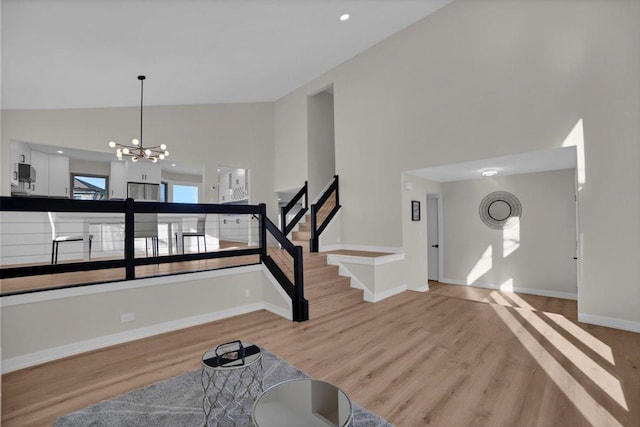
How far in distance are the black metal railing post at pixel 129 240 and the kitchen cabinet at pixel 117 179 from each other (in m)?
5.99

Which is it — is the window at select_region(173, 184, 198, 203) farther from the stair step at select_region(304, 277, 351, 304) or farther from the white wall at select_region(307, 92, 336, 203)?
the stair step at select_region(304, 277, 351, 304)

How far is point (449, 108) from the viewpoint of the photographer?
4750 mm

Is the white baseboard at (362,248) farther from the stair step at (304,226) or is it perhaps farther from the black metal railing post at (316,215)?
the stair step at (304,226)

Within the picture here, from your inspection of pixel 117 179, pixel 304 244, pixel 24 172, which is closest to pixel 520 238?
pixel 304 244

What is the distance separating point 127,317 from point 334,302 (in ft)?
8.79

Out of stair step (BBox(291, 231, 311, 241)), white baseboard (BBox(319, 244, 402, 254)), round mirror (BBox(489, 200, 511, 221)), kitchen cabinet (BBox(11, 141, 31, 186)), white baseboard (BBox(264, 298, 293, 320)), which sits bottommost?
white baseboard (BBox(264, 298, 293, 320))

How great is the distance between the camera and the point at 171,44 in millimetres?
4090

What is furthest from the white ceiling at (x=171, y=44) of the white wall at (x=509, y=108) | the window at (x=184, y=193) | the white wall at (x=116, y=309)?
the window at (x=184, y=193)

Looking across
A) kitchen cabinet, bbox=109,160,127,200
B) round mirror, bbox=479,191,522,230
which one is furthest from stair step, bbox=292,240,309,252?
kitchen cabinet, bbox=109,160,127,200

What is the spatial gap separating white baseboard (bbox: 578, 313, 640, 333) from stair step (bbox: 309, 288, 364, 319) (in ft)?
9.50

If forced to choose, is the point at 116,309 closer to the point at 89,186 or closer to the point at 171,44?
the point at 171,44

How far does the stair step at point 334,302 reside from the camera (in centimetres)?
404

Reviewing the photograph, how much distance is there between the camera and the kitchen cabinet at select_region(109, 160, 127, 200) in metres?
8.20

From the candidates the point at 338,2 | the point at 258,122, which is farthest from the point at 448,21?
the point at 258,122
